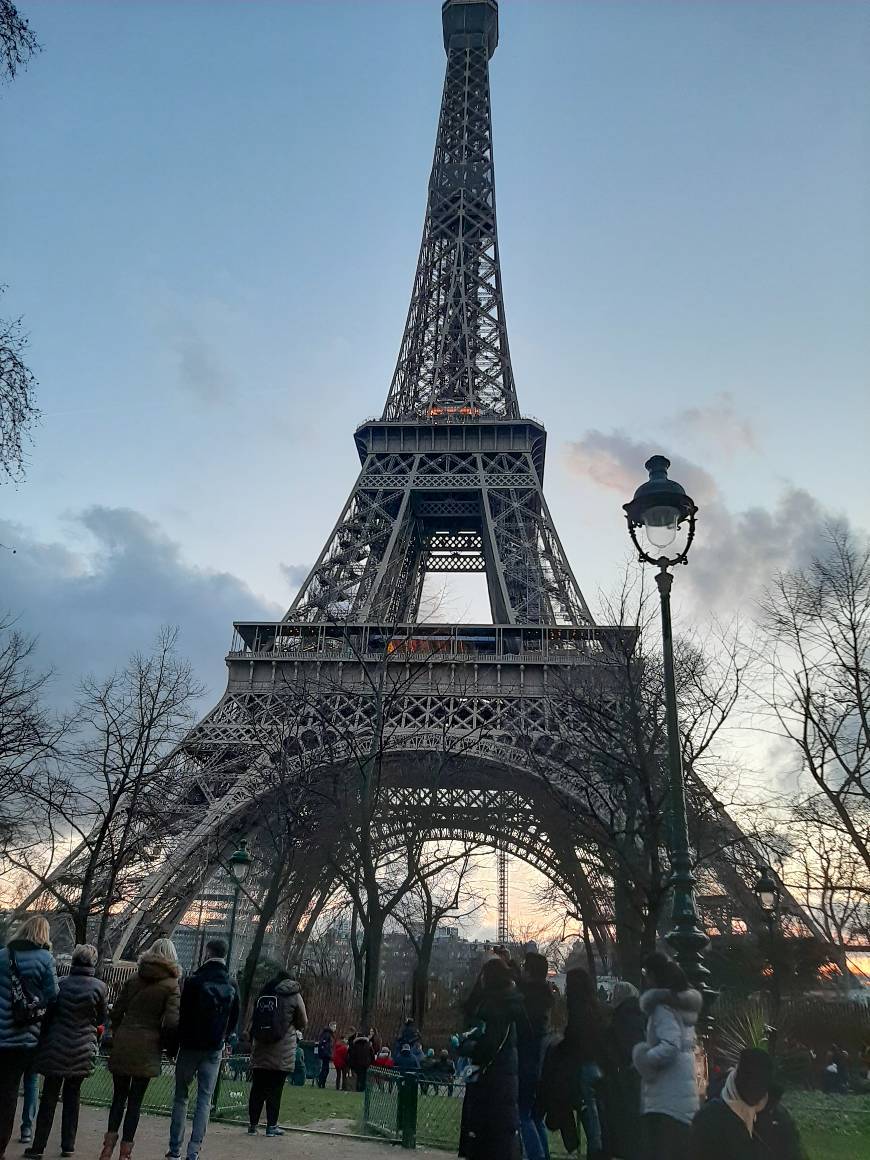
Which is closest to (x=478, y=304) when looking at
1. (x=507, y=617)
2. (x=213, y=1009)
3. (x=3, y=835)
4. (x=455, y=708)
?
(x=507, y=617)

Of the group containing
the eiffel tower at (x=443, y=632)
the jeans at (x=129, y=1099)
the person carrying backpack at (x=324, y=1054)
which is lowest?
the person carrying backpack at (x=324, y=1054)

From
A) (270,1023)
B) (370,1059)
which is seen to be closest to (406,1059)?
(370,1059)

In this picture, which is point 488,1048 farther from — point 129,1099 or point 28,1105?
point 28,1105

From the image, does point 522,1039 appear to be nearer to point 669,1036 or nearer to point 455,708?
point 669,1036

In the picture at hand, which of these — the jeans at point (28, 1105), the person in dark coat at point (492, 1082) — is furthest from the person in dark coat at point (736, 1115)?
the jeans at point (28, 1105)

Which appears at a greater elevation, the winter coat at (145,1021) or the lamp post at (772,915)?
the lamp post at (772,915)

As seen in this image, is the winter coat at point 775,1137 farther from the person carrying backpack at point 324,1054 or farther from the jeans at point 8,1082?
the person carrying backpack at point 324,1054

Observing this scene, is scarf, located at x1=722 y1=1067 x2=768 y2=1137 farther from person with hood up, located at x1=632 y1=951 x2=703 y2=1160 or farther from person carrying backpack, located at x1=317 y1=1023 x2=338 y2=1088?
person carrying backpack, located at x1=317 y1=1023 x2=338 y2=1088
